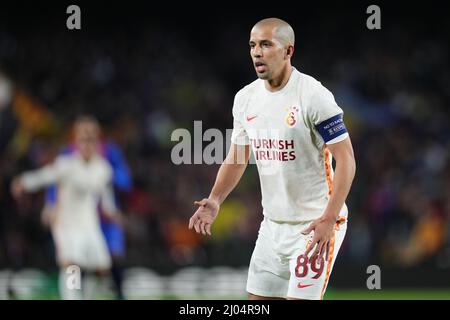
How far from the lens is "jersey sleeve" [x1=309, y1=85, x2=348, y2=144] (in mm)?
5648

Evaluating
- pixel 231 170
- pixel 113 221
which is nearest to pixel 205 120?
pixel 113 221

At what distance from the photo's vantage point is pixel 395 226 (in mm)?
14055

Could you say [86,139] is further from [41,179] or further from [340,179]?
[340,179]

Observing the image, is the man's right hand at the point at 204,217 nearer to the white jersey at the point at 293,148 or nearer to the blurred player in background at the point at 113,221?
the white jersey at the point at 293,148

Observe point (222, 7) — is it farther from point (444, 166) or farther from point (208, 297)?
point (208, 297)

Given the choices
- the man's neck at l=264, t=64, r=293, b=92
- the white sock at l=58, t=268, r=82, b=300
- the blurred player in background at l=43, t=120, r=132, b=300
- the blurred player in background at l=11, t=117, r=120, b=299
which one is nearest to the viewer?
the man's neck at l=264, t=64, r=293, b=92

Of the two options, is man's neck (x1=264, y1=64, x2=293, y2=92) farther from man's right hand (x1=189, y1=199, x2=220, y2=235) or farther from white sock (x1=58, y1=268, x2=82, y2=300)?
white sock (x1=58, y1=268, x2=82, y2=300)

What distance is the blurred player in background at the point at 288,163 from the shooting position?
18.8 ft

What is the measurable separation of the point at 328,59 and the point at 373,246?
14.2ft

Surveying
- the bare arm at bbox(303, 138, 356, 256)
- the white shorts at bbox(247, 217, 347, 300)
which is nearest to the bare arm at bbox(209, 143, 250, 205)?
the white shorts at bbox(247, 217, 347, 300)

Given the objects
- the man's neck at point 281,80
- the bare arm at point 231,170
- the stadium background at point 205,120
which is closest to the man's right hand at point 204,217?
the bare arm at point 231,170

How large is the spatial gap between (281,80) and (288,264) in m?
1.24

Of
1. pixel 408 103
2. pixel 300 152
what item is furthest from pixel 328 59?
pixel 300 152

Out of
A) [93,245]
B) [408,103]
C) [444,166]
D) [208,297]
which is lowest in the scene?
[208,297]
